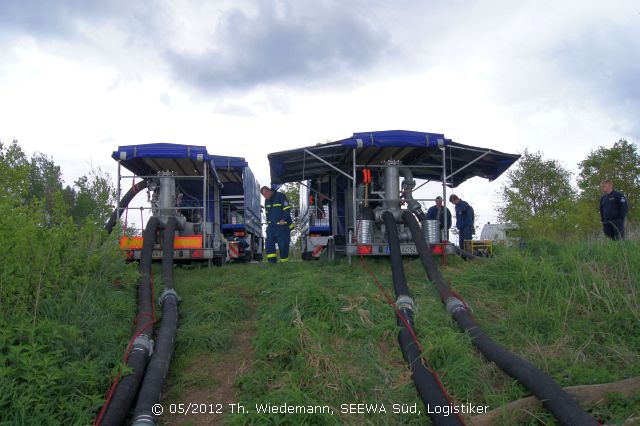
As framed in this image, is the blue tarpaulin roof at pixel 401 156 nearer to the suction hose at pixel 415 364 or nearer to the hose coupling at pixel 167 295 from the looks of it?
the suction hose at pixel 415 364

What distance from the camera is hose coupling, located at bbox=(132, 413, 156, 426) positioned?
4055 mm

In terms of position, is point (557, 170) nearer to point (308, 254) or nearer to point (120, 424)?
point (308, 254)

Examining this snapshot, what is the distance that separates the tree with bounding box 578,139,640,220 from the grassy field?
61.2 ft

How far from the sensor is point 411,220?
8.39 metres

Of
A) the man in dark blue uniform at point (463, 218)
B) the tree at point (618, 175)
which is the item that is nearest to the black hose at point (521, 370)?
the man in dark blue uniform at point (463, 218)

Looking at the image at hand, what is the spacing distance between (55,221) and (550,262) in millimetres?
6656

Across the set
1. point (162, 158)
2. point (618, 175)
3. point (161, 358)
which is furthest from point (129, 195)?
point (618, 175)

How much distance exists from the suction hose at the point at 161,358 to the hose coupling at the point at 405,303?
261 cm

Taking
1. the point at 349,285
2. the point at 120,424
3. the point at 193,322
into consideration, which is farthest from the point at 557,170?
the point at 120,424

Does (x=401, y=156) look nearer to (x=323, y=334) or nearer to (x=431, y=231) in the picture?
(x=431, y=231)

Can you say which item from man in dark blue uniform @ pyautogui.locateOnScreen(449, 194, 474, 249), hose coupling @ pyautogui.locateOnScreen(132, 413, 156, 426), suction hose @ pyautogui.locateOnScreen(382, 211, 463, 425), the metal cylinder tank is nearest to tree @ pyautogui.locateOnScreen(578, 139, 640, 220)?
man in dark blue uniform @ pyautogui.locateOnScreen(449, 194, 474, 249)

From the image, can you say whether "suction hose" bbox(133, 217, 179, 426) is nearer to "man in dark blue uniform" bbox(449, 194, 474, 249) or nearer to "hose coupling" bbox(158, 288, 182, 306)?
"hose coupling" bbox(158, 288, 182, 306)

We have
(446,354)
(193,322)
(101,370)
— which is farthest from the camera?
(193,322)

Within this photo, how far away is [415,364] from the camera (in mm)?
4863
